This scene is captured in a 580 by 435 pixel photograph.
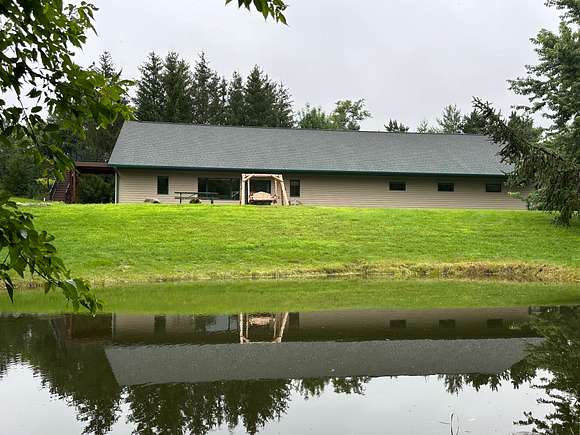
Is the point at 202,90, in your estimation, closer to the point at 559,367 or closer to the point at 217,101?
the point at 217,101

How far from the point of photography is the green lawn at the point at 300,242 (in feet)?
57.1

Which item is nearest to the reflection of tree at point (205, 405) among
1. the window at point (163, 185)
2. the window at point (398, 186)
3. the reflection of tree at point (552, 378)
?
the reflection of tree at point (552, 378)

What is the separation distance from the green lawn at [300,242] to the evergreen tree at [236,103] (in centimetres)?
4052

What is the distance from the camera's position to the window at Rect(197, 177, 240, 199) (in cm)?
3142

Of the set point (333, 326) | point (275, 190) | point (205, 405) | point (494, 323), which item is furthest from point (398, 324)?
point (275, 190)

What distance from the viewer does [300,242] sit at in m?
20.6

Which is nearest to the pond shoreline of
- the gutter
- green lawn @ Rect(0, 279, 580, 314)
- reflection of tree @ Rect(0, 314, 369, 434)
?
green lawn @ Rect(0, 279, 580, 314)

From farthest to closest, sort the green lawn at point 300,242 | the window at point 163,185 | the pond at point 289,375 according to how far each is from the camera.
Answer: the window at point 163,185 → the green lawn at point 300,242 → the pond at point 289,375

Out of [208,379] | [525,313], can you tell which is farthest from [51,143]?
[525,313]

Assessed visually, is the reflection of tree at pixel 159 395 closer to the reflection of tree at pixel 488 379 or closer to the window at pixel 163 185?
the reflection of tree at pixel 488 379

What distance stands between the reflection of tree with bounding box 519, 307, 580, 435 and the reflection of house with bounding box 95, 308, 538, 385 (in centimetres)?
33

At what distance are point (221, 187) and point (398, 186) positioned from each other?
10.2m

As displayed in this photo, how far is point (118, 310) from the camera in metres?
11.2

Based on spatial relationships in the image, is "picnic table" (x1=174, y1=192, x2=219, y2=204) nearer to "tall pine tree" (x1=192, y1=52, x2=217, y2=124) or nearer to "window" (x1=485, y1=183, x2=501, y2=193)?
"window" (x1=485, y1=183, x2=501, y2=193)
